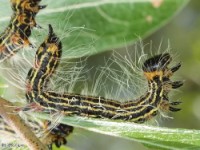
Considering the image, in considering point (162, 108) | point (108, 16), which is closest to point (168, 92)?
point (162, 108)

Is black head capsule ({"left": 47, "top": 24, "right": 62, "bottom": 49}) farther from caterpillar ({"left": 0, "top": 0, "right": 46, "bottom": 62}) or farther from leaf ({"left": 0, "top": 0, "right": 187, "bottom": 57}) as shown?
leaf ({"left": 0, "top": 0, "right": 187, "bottom": 57})

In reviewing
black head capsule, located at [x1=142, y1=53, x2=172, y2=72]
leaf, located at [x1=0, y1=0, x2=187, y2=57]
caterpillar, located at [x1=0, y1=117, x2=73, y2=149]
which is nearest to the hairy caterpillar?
black head capsule, located at [x1=142, y1=53, x2=172, y2=72]

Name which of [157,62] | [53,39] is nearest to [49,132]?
[53,39]

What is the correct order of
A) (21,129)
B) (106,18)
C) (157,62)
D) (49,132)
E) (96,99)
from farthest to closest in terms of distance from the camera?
(106,18) < (49,132) < (96,99) < (157,62) < (21,129)

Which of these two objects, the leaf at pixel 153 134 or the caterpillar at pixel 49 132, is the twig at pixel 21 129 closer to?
the leaf at pixel 153 134

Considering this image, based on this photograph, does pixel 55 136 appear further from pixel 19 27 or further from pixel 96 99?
pixel 19 27

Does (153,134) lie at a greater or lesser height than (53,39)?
lesser

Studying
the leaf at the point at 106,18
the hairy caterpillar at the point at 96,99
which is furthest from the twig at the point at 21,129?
the leaf at the point at 106,18

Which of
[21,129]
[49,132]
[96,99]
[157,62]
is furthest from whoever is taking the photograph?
[49,132]
